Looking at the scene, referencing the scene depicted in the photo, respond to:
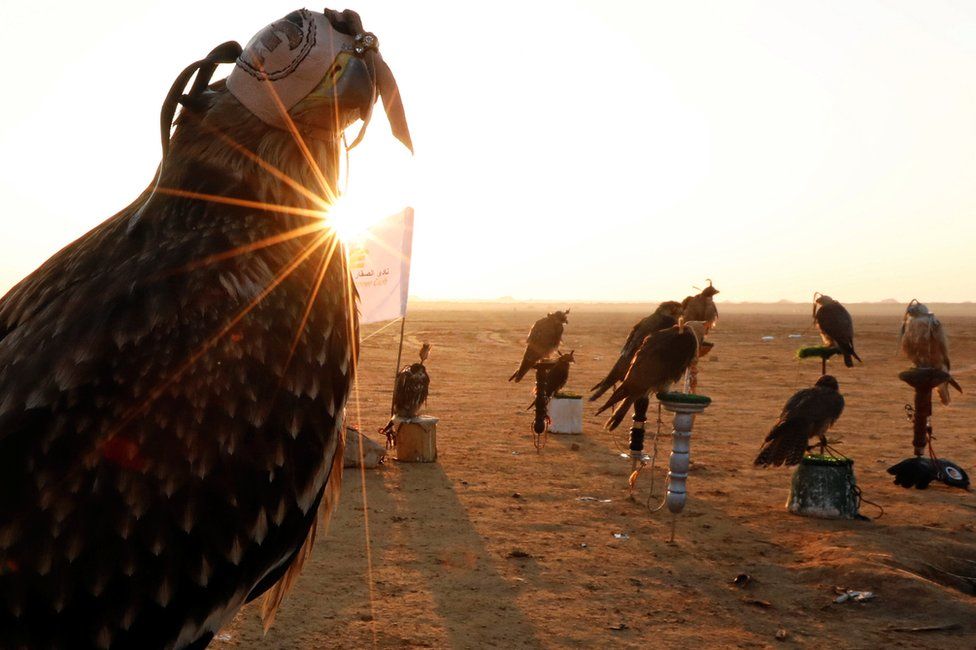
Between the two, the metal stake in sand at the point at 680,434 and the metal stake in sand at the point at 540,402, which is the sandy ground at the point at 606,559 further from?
the metal stake in sand at the point at 680,434

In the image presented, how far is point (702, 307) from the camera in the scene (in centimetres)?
1028

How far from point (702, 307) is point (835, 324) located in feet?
5.15

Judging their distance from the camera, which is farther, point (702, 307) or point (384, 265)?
point (384, 265)

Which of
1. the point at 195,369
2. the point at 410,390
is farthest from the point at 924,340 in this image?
the point at 195,369

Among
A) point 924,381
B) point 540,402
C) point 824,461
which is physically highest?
point 924,381

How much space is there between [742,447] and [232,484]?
40.9 feet

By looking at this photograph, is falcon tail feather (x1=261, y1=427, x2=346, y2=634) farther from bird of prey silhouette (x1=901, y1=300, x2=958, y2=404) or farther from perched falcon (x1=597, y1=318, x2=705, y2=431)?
bird of prey silhouette (x1=901, y1=300, x2=958, y2=404)

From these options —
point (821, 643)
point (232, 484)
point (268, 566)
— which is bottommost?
point (821, 643)

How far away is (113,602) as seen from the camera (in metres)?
2.05

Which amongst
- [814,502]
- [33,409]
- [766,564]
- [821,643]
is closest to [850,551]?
[766,564]

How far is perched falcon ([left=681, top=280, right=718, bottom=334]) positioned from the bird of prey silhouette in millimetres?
2826

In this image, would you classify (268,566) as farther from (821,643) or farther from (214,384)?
(821,643)

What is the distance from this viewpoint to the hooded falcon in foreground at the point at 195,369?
2.00 m

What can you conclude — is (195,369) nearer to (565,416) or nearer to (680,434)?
(680,434)
